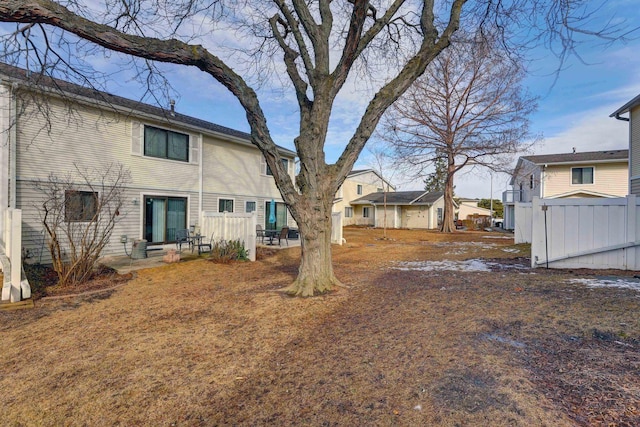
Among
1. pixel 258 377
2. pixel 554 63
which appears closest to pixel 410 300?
pixel 258 377

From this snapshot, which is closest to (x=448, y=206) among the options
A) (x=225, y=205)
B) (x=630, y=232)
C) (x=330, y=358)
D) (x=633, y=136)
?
(x=633, y=136)

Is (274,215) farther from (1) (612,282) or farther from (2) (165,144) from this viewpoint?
(1) (612,282)

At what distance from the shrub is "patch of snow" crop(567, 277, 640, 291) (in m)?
8.13

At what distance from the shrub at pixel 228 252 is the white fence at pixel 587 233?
7.99m

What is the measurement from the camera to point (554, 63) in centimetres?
520

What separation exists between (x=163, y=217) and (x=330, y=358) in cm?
1040

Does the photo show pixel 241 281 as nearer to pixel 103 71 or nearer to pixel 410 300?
pixel 410 300

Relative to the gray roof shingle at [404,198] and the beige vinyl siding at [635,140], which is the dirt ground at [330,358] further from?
the gray roof shingle at [404,198]

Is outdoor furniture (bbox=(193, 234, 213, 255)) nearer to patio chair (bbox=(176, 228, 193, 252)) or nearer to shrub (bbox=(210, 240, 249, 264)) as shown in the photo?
patio chair (bbox=(176, 228, 193, 252))

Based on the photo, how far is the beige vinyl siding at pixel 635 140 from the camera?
39.6 ft

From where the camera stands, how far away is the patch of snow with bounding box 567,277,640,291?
19.2 ft

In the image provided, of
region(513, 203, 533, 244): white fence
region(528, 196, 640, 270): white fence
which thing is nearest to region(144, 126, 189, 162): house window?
region(528, 196, 640, 270): white fence

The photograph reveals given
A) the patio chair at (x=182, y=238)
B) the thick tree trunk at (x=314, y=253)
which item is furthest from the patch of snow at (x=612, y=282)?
the patio chair at (x=182, y=238)

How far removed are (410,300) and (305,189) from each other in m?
2.53
